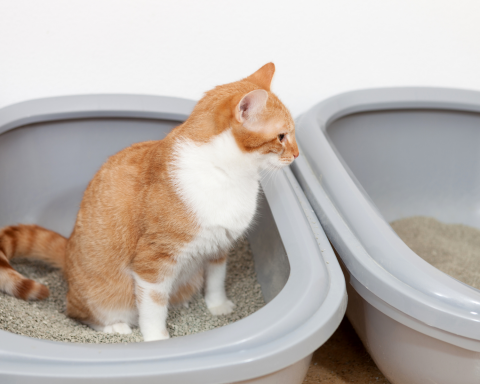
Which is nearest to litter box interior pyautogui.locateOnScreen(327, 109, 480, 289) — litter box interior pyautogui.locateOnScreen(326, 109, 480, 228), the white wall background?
litter box interior pyautogui.locateOnScreen(326, 109, 480, 228)

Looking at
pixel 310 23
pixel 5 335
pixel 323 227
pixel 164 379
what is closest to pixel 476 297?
pixel 323 227

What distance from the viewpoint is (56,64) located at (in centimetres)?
156

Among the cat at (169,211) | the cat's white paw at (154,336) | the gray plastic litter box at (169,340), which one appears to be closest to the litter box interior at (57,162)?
the gray plastic litter box at (169,340)

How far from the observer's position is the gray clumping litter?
40.3 inches

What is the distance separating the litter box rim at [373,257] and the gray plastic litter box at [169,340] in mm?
52

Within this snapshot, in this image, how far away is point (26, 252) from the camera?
1.27 meters

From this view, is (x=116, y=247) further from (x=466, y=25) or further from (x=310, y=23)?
(x=466, y=25)

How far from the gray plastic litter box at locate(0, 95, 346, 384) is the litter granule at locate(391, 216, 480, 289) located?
0.58m

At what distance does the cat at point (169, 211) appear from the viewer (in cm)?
94

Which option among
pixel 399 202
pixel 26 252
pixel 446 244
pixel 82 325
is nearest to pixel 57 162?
→ pixel 26 252

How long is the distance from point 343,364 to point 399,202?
29.5 inches

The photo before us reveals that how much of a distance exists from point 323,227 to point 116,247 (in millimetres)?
505

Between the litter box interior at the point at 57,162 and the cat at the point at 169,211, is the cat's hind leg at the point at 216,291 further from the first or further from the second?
the litter box interior at the point at 57,162

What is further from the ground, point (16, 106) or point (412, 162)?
point (16, 106)
